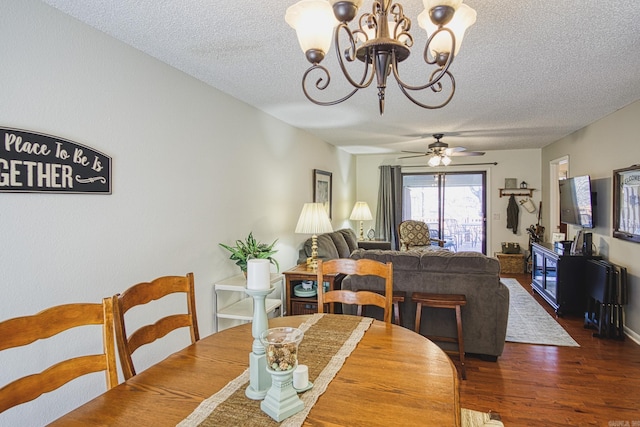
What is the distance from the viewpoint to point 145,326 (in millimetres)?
1521

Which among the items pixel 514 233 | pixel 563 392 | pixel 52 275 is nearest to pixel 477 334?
pixel 563 392

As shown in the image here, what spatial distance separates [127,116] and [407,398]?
226 cm

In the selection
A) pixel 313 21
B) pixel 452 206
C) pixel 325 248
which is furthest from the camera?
pixel 452 206

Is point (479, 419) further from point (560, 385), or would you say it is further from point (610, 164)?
point (610, 164)

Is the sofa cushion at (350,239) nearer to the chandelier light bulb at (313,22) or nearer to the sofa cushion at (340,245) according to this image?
the sofa cushion at (340,245)

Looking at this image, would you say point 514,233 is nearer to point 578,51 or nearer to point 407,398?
point 578,51

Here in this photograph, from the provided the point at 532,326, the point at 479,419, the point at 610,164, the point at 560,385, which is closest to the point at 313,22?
the point at 479,419

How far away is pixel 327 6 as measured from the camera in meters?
1.38

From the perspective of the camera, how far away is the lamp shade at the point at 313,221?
425 centimetres

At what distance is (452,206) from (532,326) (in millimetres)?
3872

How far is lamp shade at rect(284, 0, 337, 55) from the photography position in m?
1.38

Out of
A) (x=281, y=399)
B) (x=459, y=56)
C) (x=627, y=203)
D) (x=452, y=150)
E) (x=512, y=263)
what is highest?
(x=459, y=56)

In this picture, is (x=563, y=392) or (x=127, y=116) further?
(x=563, y=392)

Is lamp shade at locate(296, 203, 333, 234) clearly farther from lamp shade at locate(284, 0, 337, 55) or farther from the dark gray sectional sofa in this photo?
lamp shade at locate(284, 0, 337, 55)
